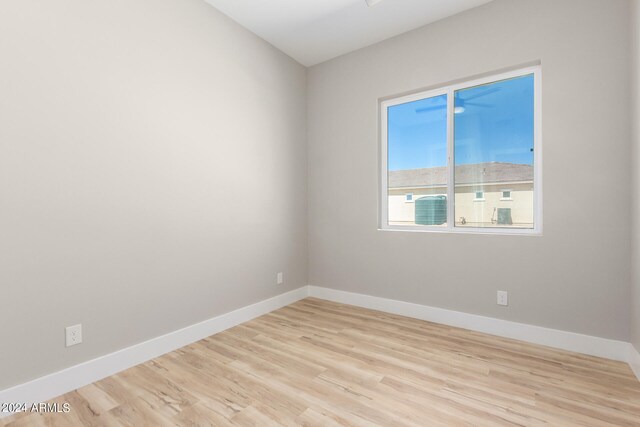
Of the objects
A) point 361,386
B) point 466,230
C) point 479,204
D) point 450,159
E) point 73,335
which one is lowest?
point 361,386

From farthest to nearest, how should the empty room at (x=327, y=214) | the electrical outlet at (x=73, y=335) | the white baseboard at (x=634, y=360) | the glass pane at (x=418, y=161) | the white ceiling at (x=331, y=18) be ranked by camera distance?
the glass pane at (x=418, y=161)
the white ceiling at (x=331, y=18)
the white baseboard at (x=634, y=360)
the electrical outlet at (x=73, y=335)
the empty room at (x=327, y=214)

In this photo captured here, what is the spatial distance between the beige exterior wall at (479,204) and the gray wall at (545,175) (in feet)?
0.59

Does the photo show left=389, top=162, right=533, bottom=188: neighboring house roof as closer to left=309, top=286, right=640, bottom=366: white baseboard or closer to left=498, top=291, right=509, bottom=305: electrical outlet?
left=498, top=291, right=509, bottom=305: electrical outlet

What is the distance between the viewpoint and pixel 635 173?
2.03 metres

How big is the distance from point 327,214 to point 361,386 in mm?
2110

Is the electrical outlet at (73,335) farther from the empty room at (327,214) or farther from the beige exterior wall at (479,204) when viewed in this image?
the beige exterior wall at (479,204)

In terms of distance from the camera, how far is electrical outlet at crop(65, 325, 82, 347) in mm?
1843

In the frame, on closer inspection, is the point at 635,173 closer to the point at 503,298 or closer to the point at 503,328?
the point at 503,298

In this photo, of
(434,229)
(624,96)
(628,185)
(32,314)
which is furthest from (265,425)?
(624,96)

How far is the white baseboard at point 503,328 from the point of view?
2.21 m

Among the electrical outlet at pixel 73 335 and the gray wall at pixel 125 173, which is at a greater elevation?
the gray wall at pixel 125 173

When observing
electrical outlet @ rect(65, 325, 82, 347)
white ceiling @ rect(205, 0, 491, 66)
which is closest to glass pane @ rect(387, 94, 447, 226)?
white ceiling @ rect(205, 0, 491, 66)

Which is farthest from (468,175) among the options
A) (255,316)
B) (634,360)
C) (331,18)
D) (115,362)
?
(115,362)

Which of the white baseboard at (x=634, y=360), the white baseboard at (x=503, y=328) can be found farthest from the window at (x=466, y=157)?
the white baseboard at (x=634, y=360)
